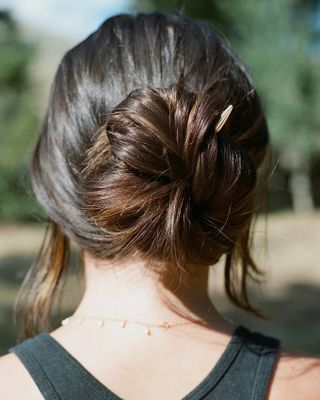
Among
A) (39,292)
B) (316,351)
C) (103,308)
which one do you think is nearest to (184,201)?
(103,308)

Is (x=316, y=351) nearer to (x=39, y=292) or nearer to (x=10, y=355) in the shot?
(x=39, y=292)

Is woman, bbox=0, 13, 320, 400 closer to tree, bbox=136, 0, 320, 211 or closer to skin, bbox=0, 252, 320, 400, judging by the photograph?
skin, bbox=0, 252, 320, 400

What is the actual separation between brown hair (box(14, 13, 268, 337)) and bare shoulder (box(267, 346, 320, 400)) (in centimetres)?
22

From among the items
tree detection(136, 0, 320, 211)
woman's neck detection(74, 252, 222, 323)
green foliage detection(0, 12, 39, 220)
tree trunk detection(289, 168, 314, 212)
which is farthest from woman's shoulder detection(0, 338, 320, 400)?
tree trunk detection(289, 168, 314, 212)

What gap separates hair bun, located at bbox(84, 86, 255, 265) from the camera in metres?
0.93

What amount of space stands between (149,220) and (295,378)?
1.17ft

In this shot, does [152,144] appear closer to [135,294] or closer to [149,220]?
[149,220]

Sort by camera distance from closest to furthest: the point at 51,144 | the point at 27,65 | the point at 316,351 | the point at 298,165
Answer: the point at 51,144 < the point at 316,351 < the point at 27,65 < the point at 298,165

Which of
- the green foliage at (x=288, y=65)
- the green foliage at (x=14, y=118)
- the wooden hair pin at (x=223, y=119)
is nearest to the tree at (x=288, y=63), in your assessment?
the green foliage at (x=288, y=65)

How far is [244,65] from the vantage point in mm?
1238

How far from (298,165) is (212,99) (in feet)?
38.3

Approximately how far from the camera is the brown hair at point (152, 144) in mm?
934

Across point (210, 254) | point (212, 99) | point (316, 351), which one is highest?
point (212, 99)

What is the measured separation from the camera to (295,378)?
37.3 inches
